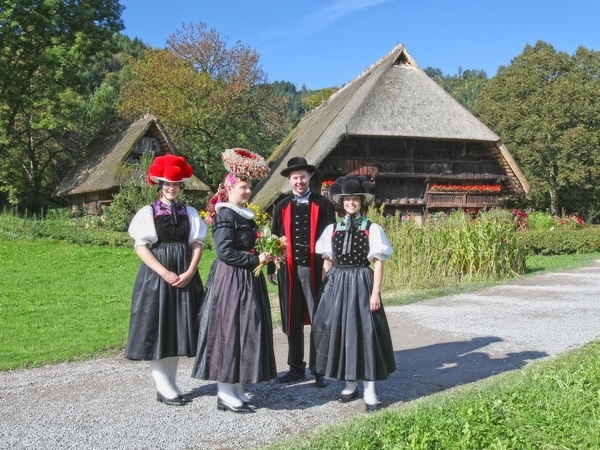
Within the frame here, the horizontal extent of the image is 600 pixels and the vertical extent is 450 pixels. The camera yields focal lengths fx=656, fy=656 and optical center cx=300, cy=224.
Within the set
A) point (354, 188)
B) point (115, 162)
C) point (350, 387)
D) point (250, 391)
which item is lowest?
point (250, 391)

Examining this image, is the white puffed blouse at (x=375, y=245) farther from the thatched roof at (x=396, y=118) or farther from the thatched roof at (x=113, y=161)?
the thatched roof at (x=113, y=161)

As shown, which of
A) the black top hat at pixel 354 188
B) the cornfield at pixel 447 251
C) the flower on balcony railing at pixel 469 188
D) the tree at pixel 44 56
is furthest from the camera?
the tree at pixel 44 56

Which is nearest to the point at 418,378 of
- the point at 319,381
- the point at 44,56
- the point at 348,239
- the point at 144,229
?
the point at 319,381

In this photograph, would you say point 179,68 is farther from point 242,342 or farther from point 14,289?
point 242,342

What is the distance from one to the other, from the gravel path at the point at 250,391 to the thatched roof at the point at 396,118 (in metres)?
14.3

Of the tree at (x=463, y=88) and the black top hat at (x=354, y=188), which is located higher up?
the tree at (x=463, y=88)

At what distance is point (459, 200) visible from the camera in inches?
1034

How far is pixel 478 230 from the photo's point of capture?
13078 mm

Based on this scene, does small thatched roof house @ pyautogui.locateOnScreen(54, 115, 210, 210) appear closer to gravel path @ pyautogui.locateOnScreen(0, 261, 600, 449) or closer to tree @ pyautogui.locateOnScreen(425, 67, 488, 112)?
gravel path @ pyautogui.locateOnScreen(0, 261, 600, 449)

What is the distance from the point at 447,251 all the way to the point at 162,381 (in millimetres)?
8924

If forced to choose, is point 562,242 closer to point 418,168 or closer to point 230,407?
point 418,168

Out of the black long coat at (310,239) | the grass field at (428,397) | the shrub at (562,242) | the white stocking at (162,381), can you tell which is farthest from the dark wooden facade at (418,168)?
the white stocking at (162,381)

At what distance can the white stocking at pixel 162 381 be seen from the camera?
491cm

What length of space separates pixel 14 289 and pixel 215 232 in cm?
914
